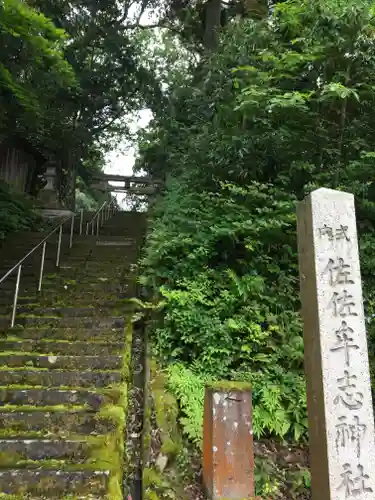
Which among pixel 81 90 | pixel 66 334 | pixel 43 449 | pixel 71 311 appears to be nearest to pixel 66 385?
pixel 43 449

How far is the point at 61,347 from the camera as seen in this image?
198 inches

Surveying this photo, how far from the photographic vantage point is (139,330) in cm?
562

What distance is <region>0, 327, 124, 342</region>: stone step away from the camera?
5.27 m

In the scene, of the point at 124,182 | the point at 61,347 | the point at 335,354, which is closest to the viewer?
the point at 335,354

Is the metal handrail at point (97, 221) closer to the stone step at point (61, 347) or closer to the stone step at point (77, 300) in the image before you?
the stone step at point (77, 300)

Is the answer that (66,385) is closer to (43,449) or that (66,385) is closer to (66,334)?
(43,449)

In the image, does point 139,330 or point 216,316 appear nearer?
point 216,316

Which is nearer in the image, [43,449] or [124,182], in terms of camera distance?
[43,449]

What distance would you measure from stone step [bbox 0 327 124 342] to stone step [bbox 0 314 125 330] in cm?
12

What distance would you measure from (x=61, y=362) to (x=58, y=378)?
0.30 meters

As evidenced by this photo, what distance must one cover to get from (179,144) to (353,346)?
9.14 meters

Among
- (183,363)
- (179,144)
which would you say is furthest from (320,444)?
(179,144)

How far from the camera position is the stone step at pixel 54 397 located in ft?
13.7

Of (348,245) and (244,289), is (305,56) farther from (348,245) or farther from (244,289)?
(348,245)
